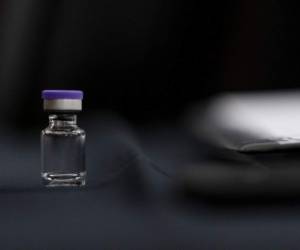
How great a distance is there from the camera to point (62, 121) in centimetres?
78

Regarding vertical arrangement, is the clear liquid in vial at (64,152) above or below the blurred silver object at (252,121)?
below

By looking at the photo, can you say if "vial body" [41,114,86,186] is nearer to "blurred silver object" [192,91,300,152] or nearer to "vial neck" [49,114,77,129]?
"vial neck" [49,114,77,129]

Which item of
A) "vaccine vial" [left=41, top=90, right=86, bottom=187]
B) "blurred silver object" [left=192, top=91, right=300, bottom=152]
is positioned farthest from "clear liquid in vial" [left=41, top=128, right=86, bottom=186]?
"blurred silver object" [left=192, top=91, right=300, bottom=152]

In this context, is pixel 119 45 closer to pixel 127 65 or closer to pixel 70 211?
pixel 127 65

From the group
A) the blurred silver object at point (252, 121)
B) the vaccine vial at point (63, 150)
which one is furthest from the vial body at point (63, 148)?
the blurred silver object at point (252, 121)

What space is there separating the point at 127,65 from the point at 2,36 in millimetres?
252

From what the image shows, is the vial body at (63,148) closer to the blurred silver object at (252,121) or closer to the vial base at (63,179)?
the vial base at (63,179)

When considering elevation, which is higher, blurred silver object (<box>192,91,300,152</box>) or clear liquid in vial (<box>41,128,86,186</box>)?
blurred silver object (<box>192,91,300,152</box>)

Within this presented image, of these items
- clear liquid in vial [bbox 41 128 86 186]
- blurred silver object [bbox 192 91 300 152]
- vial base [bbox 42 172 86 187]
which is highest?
blurred silver object [bbox 192 91 300 152]

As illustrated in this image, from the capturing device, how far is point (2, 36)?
110 centimetres

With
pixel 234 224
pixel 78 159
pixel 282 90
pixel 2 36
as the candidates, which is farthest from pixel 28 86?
pixel 234 224

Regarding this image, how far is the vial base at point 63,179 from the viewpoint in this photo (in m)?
0.69

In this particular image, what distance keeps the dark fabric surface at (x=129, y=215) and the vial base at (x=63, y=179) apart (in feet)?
0.03

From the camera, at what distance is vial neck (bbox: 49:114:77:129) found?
77cm
